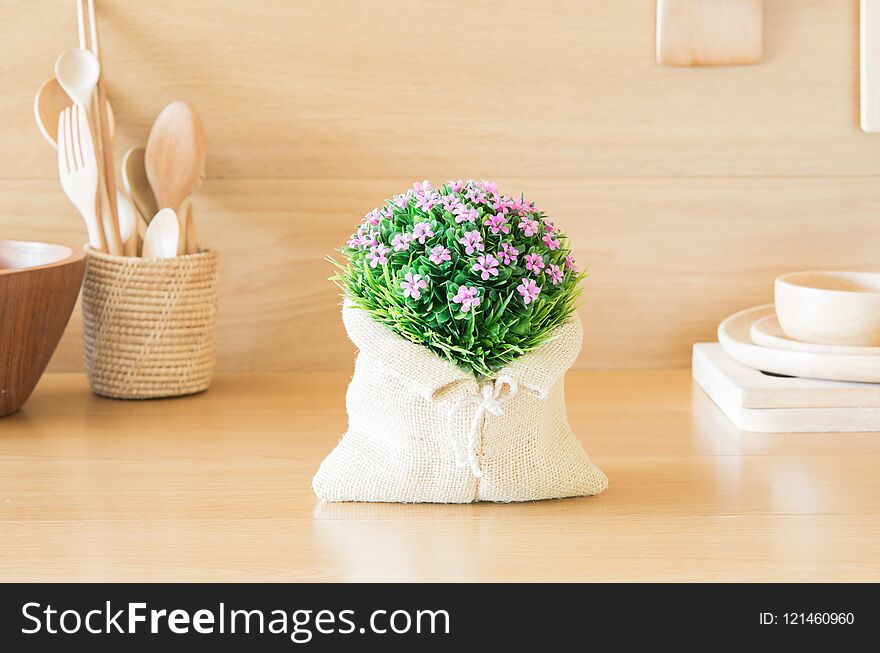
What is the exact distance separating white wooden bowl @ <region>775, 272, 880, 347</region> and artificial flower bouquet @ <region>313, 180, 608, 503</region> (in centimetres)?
33

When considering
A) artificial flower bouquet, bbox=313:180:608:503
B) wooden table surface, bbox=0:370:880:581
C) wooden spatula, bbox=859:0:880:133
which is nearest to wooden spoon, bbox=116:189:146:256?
wooden table surface, bbox=0:370:880:581

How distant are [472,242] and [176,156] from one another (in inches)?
18.2

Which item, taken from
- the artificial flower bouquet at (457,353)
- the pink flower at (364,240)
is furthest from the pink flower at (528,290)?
the pink flower at (364,240)

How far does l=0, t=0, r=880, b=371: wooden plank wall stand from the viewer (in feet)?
3.56

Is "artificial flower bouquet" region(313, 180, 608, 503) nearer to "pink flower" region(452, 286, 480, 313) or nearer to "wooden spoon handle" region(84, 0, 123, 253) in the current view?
"pink flower" region(452, 286, 480, 313)

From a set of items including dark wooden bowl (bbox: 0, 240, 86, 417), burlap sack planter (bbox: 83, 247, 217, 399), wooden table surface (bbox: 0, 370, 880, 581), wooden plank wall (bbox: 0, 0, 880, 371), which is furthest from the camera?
wooden plank wall (bbox: 0, 0, 880, 371)

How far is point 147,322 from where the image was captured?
0.99 meters

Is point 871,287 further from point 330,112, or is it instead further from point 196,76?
point 196,76

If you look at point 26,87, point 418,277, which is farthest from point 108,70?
point 418,277

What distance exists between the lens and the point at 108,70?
109cm

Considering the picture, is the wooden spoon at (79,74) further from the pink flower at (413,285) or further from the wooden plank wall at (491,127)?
the pink flower at (413,285)

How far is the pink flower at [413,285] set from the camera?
0.67m
